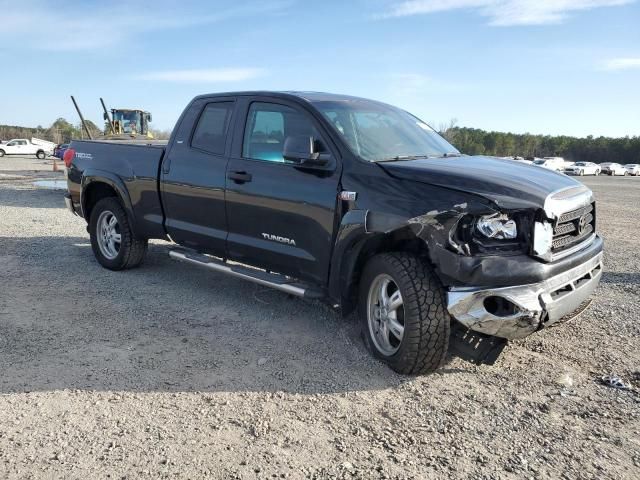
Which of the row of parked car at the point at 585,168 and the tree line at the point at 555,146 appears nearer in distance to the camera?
the row of parked car at the point at 585,168

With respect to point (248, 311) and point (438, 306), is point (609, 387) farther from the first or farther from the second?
point (248, 311)

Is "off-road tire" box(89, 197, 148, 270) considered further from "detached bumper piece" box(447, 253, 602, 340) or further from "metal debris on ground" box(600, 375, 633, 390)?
"metal debris on ground" box(600, 375, 633, 390)

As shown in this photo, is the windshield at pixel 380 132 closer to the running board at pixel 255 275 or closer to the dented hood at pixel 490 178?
the dented hood at pixel 490 178

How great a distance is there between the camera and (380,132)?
4.81m

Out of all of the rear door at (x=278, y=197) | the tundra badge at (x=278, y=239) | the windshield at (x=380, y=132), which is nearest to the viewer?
the rear door at (x=278, y=197)

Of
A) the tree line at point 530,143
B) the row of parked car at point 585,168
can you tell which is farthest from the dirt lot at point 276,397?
the tree line at point 530,143

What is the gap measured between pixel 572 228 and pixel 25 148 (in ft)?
181

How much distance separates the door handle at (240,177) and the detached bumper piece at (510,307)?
7.12 feet

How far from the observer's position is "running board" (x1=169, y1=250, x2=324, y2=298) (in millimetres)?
4500

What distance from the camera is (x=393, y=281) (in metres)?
3.92

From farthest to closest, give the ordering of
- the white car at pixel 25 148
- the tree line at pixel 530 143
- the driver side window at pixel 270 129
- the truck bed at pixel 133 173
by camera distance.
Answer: the tree line at pixel 530 143, the white car at pixel 25 148, the truck bed at pixel 133 173, the driver side window at pixel 270 129

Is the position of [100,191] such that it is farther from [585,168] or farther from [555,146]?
[555,146]

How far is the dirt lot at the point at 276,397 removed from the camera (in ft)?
9.45

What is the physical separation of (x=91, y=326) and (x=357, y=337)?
2.29m
